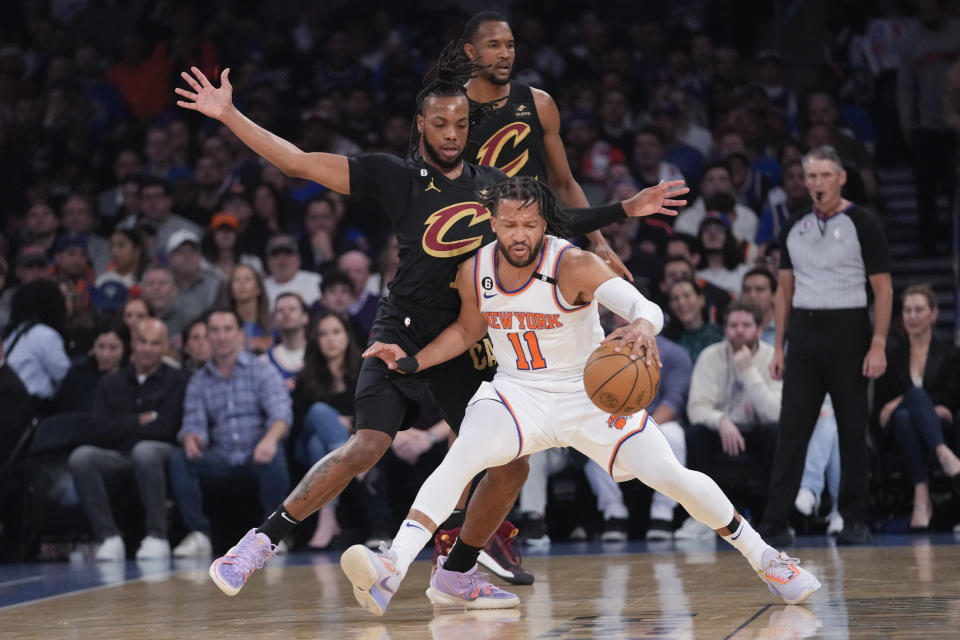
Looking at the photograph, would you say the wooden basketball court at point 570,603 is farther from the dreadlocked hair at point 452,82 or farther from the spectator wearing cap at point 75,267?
the spectator wearing cap at point 75,267

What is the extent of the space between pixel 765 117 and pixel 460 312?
781 centimetres

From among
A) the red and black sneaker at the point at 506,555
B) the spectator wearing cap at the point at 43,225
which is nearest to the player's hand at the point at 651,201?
the red and black sneaker at the point at 506,555

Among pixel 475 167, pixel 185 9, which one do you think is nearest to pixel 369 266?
pixel 475 167

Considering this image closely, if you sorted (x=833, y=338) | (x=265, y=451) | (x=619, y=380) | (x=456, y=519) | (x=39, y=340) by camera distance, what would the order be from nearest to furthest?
(x=619, y=380) < (x=456, y=519) < (x=833, y=338) < (x=265, y=451) < (x=39, y=340)

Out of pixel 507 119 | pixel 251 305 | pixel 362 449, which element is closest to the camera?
pixel 362 449

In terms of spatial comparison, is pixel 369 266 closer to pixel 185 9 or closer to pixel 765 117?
pixel 765 117

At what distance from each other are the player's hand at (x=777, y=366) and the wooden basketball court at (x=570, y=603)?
108cm

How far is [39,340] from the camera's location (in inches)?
385

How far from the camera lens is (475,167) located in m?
5.98

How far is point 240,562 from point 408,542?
78cm

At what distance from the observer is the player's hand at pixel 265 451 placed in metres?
8.97

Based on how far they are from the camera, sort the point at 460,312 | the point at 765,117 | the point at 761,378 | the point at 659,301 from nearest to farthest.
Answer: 1. the point at 460,312
2. the point at 761,378
3. the point at 659,301
4. the point at 765,117

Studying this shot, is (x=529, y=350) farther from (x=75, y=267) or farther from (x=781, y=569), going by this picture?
(x=75, y=267)

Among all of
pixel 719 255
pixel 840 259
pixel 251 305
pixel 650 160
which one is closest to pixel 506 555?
pixel 840 259
